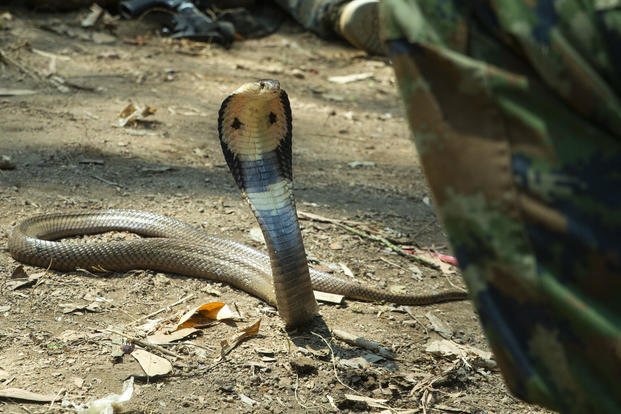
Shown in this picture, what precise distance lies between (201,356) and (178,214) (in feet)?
5.40

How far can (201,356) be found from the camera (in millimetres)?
3863

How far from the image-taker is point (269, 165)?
4.07 metres

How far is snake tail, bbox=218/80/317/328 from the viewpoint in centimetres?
401

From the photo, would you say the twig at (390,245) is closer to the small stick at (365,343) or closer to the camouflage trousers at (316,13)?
the small stick at (365,343)

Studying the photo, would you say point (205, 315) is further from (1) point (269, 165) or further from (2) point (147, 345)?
(1) point (269, 165)

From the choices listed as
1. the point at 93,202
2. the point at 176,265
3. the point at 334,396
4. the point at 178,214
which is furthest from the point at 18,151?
the point at 334,396

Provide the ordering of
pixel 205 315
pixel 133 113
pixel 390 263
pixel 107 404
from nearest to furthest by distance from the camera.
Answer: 1. pixel 107 404
2. pixel 205 315
3. pixel 390 263
4. pixel 133 113

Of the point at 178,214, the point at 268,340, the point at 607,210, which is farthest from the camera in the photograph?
the point at 178,214

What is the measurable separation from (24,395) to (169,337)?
0.73m

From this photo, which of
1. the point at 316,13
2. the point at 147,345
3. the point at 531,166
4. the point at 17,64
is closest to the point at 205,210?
the point at 147,345

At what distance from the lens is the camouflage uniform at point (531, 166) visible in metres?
1.78

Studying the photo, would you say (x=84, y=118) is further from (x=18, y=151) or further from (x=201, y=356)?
(x=201, y=356)

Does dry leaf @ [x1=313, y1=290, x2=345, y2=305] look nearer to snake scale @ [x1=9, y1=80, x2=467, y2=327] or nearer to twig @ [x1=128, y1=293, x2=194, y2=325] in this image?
snake scale @ [x1=9, y1=80, x2=467, y2=327]

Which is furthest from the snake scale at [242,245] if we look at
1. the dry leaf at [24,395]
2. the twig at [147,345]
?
the dry leaf at [24,395]
